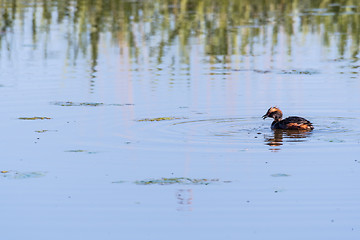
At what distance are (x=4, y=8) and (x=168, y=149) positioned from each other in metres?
19.6

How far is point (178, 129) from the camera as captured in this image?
43.7 ft

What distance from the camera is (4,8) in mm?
30391

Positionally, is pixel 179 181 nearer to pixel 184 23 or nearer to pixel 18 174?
pixel 18 174

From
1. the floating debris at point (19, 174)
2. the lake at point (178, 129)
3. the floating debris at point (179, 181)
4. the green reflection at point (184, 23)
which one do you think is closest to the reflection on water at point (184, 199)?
the lake at point (178, 129)

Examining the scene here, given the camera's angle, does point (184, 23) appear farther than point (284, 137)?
Yes

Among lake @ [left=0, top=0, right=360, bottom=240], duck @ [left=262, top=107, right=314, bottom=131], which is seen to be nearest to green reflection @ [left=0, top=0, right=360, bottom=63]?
lake @ [left=0, top=0, right=360, bottom=240]

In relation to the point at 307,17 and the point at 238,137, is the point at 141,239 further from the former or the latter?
the point at 307,17

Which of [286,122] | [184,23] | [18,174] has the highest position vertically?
[184,23]

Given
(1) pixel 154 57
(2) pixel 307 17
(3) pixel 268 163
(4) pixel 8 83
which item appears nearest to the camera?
(3) pixel 268 163

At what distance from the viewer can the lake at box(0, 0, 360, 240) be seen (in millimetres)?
8773

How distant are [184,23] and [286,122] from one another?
43.9 ft

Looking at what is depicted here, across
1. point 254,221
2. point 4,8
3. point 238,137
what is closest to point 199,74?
point 238,137

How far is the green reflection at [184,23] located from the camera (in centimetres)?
2262

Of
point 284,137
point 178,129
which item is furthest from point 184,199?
point 284,137
